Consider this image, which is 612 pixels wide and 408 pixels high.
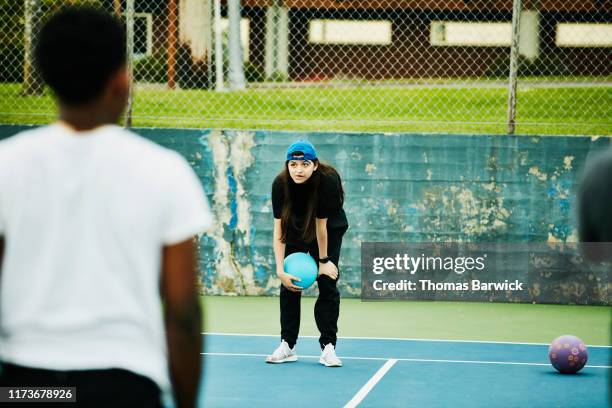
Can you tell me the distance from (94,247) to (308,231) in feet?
20.0

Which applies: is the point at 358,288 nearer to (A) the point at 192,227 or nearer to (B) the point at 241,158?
(B) the point at 241,158

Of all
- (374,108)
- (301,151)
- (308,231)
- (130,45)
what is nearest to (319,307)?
(308,231)

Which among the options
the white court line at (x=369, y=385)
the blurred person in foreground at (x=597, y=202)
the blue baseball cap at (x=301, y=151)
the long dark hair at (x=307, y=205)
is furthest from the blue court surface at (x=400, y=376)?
the blurred person in foreground at (x=597, y=202)

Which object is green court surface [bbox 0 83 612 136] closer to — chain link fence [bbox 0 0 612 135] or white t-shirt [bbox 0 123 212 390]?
chain link fence [bbox 0 0 612 135]

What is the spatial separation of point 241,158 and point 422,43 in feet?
18.9

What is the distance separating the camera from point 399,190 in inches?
491

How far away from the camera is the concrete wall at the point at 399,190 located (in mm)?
12359

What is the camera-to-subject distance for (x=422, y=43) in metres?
17.4

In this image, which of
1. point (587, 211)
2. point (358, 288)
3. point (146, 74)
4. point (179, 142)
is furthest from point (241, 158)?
point (587, 211)

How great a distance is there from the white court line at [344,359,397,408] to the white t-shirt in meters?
4.74

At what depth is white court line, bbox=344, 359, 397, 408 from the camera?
7246 mm

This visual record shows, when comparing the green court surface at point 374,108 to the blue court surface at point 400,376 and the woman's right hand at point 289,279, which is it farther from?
the woman's right hand at point 289,279

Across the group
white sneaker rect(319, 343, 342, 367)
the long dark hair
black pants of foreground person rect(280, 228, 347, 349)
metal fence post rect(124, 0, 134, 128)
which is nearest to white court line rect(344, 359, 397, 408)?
white sneaker rect(319, 343, 342, 367)

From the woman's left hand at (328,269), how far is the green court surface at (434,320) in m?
1.76
